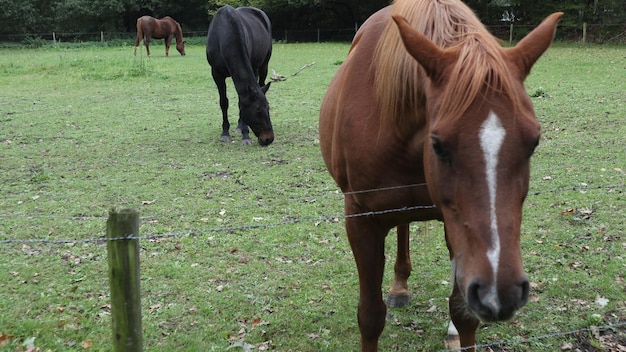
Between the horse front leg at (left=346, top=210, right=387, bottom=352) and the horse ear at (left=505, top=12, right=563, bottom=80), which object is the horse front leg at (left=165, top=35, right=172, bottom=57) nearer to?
the horse front leg at (left=346, top=210, right=387, bottom=352)

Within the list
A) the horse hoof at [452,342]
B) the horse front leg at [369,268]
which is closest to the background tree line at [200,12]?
the horse hoof at [452,342]

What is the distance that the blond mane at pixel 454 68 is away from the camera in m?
1.81

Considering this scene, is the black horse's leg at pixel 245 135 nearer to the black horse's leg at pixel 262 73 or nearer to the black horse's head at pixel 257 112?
the black horse's head at pixel 257 112

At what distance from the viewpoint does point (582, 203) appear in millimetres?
5438

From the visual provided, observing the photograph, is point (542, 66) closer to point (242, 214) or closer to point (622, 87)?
point (622, 87)

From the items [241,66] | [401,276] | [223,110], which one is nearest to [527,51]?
[401,276]

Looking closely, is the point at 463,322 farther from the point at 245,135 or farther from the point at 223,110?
the point at 223,110

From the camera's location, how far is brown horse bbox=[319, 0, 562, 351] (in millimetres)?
1720

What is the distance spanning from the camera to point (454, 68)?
6.20 ft

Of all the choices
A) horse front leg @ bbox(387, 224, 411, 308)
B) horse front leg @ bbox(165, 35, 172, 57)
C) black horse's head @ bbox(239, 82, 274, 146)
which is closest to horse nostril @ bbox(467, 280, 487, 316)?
horse front leg @ bbox(387, 224, 411, 308)

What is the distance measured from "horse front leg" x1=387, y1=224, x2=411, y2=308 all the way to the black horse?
472cm

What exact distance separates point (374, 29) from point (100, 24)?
147 ft

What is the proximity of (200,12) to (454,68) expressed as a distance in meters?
45.8

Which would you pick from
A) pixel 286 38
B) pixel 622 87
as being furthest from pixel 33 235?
pixel 286 38
